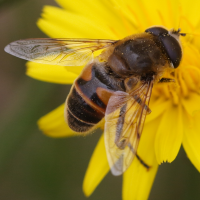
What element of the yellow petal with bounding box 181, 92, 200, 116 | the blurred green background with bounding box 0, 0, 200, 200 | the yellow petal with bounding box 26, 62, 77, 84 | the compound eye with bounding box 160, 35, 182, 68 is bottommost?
the blurred green background with bounding box 0, 0, 200, 200

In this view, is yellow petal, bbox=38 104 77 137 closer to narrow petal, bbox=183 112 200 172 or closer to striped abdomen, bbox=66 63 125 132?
striped abdomen, bbox=66 63 125 132

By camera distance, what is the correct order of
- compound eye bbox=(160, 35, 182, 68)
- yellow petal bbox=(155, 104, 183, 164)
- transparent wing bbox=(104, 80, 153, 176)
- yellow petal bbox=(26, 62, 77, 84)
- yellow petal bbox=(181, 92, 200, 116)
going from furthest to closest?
yellow petal bbox=(26, 62, 77, 84)
yellow petal bbox=(181, 92, 200, 116)
yellow petal bbox=(155, 104, 183, 164)
compound eye bbox=(160, 35, 182, 68)
transparent wing bbox=(104, 80, 153, 176)

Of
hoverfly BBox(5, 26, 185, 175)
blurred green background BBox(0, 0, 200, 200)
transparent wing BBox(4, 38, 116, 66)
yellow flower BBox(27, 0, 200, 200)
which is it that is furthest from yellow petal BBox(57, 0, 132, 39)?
blurred green background BBox(0, 0, 200, 200)

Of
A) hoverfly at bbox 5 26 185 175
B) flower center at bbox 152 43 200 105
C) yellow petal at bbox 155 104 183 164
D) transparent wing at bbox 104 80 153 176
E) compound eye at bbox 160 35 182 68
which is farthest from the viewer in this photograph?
flower center at bbox 152 43 200 105

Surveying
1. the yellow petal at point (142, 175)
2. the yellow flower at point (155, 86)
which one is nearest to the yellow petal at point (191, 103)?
the yellow flower at point (155, 86)

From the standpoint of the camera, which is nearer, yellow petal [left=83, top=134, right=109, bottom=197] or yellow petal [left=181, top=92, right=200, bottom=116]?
yellow petal [left=181, top=92, right=200, bottom=116]

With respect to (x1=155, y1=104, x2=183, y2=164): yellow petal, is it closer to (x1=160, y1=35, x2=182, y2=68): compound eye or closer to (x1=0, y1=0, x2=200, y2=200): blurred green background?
(x1=160, y1=35, x2=182, y2=68): compound eye

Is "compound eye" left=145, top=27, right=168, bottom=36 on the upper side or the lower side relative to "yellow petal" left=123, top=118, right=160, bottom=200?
upper
